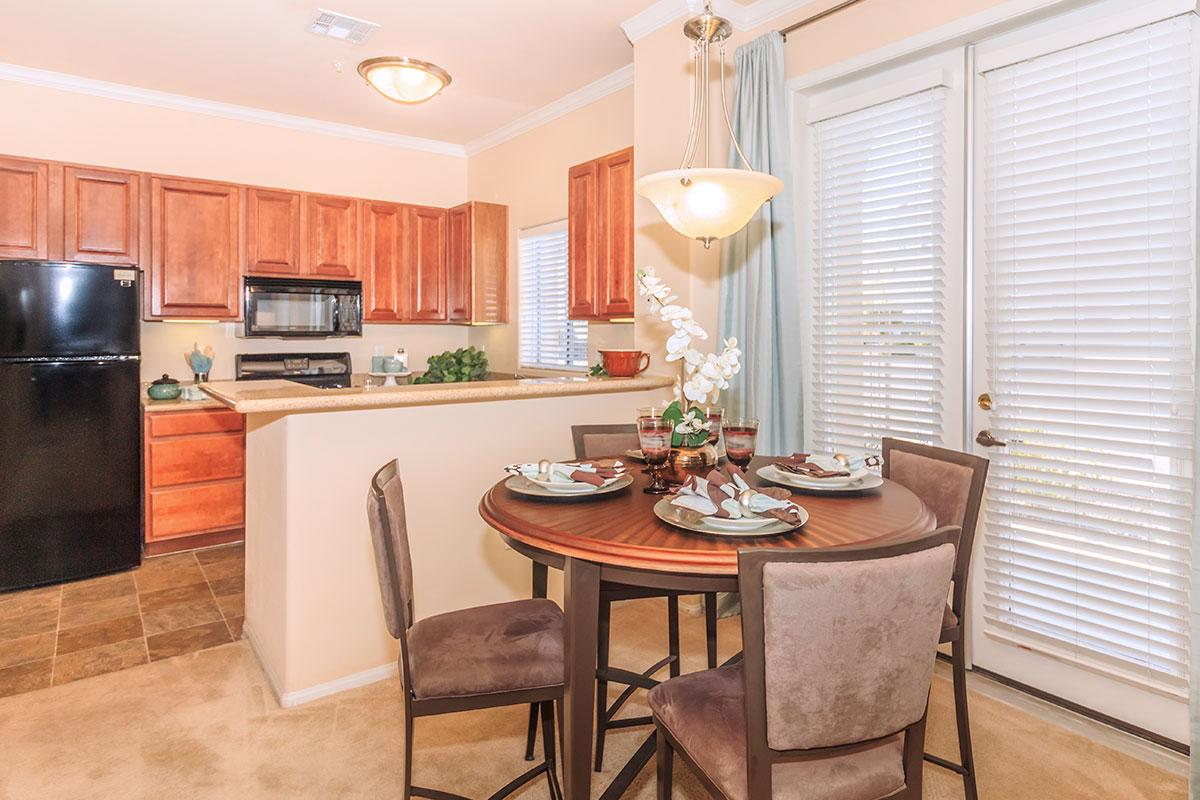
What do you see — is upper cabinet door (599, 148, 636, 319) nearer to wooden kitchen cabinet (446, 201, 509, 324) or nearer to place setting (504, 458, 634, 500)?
wooden kitchen cabinet (446, 201, 509, 324)

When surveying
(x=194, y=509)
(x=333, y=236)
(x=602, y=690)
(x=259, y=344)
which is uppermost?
(x=333, y=236)

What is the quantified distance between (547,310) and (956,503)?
3.39 meters

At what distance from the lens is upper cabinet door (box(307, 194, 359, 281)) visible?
15.4ft

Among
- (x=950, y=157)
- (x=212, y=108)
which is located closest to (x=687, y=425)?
(x=950, y=157)

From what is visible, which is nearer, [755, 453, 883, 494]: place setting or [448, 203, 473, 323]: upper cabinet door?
[755, 453, 883, 494]: place setting

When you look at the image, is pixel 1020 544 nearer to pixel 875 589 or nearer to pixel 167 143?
pixel 875 589

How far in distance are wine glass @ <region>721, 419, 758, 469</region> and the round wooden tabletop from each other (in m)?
0.19

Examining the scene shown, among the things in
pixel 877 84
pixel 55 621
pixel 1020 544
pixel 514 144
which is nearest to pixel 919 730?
pixel 1020 544

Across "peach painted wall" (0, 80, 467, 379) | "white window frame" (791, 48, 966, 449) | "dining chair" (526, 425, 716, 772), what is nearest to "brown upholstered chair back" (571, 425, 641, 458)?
"dining chair" (526, 425, 716, 772)

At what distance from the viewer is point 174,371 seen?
456 cm

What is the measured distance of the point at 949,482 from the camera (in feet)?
6.66

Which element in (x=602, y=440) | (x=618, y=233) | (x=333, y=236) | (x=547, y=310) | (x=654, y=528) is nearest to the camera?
(x=654, y=528)

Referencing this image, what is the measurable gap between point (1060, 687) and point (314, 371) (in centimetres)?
461

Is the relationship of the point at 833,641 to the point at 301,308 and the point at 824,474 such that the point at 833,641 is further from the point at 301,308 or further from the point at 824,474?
the point at 301,308
